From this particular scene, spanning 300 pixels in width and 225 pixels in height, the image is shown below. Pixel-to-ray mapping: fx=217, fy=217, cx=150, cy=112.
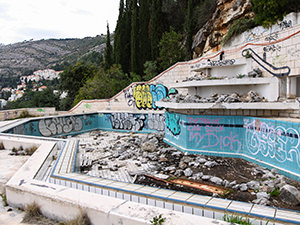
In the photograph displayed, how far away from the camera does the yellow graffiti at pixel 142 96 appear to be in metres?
20.8

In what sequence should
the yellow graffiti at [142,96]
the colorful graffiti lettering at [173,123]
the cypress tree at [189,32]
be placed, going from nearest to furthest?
the colorful graffiti lettering at [173,123] → the yellow graffiti at [142,96] → the cypress tree at [189,32]

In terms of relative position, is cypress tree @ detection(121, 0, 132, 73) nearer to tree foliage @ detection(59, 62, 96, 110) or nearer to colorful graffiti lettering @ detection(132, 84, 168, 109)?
tree foliage @ detection(59, 62, 96, 110)

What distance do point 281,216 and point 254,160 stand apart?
20.1ft

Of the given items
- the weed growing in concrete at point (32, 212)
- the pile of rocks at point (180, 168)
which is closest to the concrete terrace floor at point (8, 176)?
the weed growing in concrete at point (32, 212)

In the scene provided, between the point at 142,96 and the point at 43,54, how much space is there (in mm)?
121177

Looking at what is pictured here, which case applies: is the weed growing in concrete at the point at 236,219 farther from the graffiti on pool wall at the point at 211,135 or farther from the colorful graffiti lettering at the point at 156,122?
the colorful graffiti lettering at the point at 156,122

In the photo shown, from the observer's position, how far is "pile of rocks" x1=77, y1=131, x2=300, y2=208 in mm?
6402

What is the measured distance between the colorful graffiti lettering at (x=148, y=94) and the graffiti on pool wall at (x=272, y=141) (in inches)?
455

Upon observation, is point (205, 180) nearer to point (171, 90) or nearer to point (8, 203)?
point (8, 203)

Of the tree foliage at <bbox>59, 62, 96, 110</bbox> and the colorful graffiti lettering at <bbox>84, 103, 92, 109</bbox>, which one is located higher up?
the tree foliage at <bbox>59, 62, 96, 110</bbox>

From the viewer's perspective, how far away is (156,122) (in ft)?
57.4

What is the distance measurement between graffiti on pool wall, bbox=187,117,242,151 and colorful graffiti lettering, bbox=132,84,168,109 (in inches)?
390

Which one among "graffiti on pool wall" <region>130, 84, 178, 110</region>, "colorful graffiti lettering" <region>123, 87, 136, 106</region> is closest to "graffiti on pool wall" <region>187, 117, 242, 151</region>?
"graffiti on pool wall" <region>130, 84, 178, 110</region>

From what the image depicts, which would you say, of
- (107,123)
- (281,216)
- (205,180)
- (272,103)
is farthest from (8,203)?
(107,123)
